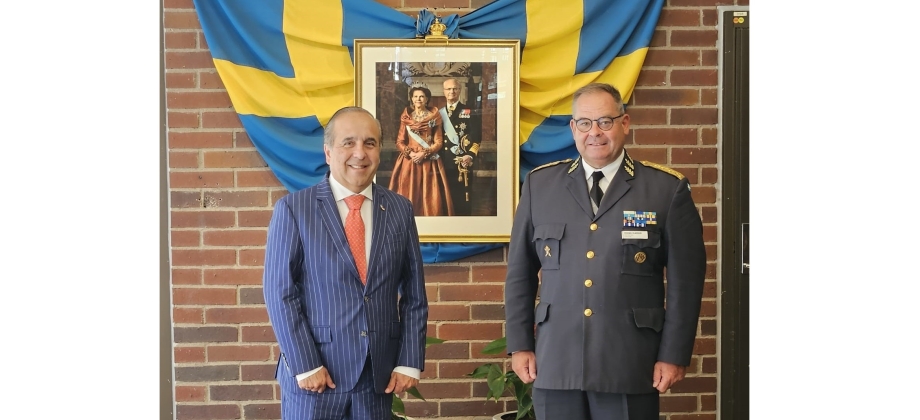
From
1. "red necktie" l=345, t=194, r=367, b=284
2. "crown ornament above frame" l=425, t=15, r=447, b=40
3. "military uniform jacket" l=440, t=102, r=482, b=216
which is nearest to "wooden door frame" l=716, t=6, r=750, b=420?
"military uniform jacket" l=440, t=102, r=482, b=216

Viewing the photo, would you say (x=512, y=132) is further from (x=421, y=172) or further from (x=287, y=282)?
(x=287, y=282)

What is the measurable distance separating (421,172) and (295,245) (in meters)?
1.17

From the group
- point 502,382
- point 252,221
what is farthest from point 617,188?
point 252,221

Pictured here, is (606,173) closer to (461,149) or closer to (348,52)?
(461,149)

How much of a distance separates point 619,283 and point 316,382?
2.85 feet

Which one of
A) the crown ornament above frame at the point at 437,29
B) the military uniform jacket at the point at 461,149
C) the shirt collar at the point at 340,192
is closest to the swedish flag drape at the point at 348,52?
the crown ornament above frame at the point at 437,29

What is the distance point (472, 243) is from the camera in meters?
3.29

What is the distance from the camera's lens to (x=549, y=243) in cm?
234

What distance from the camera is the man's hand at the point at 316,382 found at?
2102 millimetres

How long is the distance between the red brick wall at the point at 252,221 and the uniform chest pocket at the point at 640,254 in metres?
1.12

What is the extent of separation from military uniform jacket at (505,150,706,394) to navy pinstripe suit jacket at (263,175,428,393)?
0.44 meters

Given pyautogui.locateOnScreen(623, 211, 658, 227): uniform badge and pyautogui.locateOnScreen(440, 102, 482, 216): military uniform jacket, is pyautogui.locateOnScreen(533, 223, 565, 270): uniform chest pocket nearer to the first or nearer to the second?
A: pyautogui.locateOnScreen(623, 211, 658, 227): uniform badge

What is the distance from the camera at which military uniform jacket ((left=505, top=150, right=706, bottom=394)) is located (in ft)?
7.29

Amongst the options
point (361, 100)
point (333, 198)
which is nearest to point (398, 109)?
point (361, 100)
